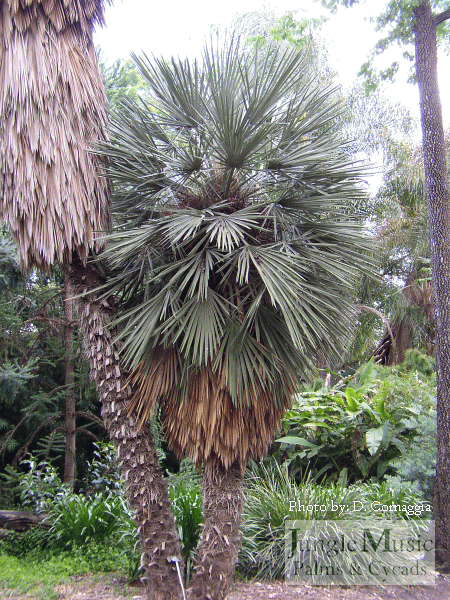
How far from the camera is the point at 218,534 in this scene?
12.3ft

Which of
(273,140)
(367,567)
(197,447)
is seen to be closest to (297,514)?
(367,567)

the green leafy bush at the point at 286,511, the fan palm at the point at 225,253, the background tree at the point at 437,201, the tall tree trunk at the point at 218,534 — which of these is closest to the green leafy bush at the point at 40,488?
the green leafy bush at the point at 286,511

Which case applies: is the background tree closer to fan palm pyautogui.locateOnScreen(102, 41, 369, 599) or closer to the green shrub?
fan palm pyautogui.locateOnScreen(102, 41, 369, 599)

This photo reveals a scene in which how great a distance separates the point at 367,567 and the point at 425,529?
0.90 metres

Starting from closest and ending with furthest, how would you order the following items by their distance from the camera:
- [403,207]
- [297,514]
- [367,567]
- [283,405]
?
[283,405], [367,567], [297,514], [403,207]

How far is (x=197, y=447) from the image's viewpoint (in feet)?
12.1

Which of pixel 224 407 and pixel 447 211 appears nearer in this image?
pixel 224 407

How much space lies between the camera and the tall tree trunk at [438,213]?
198 inches

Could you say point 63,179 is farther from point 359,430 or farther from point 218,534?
point 359,430

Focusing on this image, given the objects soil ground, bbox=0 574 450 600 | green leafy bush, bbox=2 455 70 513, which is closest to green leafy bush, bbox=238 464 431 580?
soil ground, bbox=0 574 450 600

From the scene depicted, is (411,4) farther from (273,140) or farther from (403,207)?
(403,207)

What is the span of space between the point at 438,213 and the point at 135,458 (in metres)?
4.30

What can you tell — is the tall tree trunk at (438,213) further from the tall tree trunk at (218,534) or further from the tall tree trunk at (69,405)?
the tall tree trunk at (69,405)

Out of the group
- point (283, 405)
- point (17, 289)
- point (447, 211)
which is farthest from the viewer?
point (17, 289)
